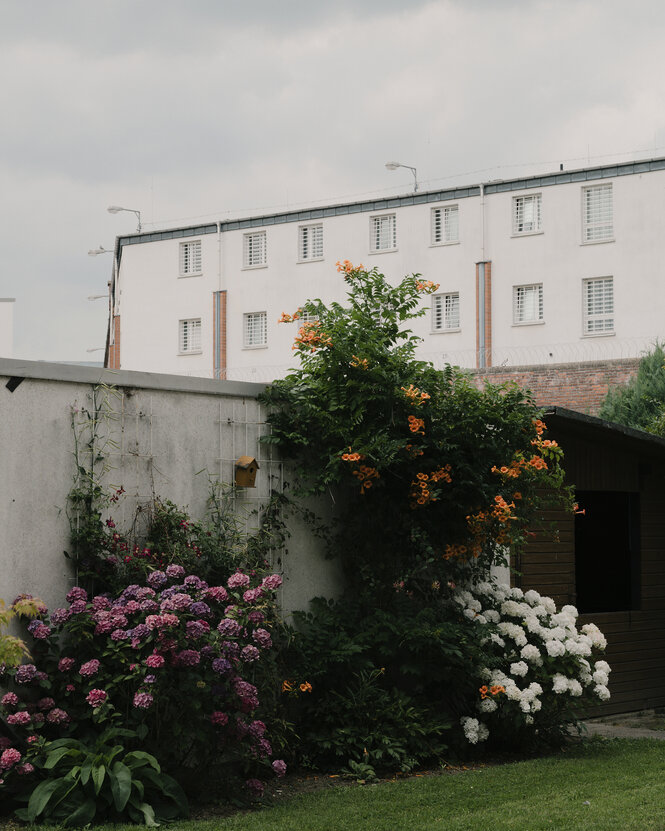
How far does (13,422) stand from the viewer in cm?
787

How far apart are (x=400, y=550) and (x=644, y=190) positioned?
84.8 ft

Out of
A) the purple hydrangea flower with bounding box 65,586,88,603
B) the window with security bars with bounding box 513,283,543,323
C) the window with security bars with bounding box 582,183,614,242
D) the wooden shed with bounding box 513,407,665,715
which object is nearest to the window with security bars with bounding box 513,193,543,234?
the window with security bars with bounding box 582,183,614,242

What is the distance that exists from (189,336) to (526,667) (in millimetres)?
33486

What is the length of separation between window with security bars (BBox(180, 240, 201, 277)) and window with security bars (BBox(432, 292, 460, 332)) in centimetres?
935

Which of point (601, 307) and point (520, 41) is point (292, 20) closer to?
point (520, 41)

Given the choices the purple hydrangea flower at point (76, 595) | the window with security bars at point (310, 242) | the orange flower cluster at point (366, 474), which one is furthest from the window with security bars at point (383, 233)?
the purple hydrangea flower at point (76, 595)

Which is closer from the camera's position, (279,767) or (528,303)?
(279,767)

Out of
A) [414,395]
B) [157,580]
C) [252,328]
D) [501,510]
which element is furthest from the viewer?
[252,328]

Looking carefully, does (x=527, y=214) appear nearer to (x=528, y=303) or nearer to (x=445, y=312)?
(x=528, y=303)

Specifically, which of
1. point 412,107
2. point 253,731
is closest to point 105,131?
point 412,107

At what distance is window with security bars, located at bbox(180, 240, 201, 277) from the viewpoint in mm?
42188

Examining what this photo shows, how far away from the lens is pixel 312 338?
31.5 feet

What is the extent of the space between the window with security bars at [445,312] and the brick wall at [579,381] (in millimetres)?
6442

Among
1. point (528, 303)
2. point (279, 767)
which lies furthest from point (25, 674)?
point (528, 303)
